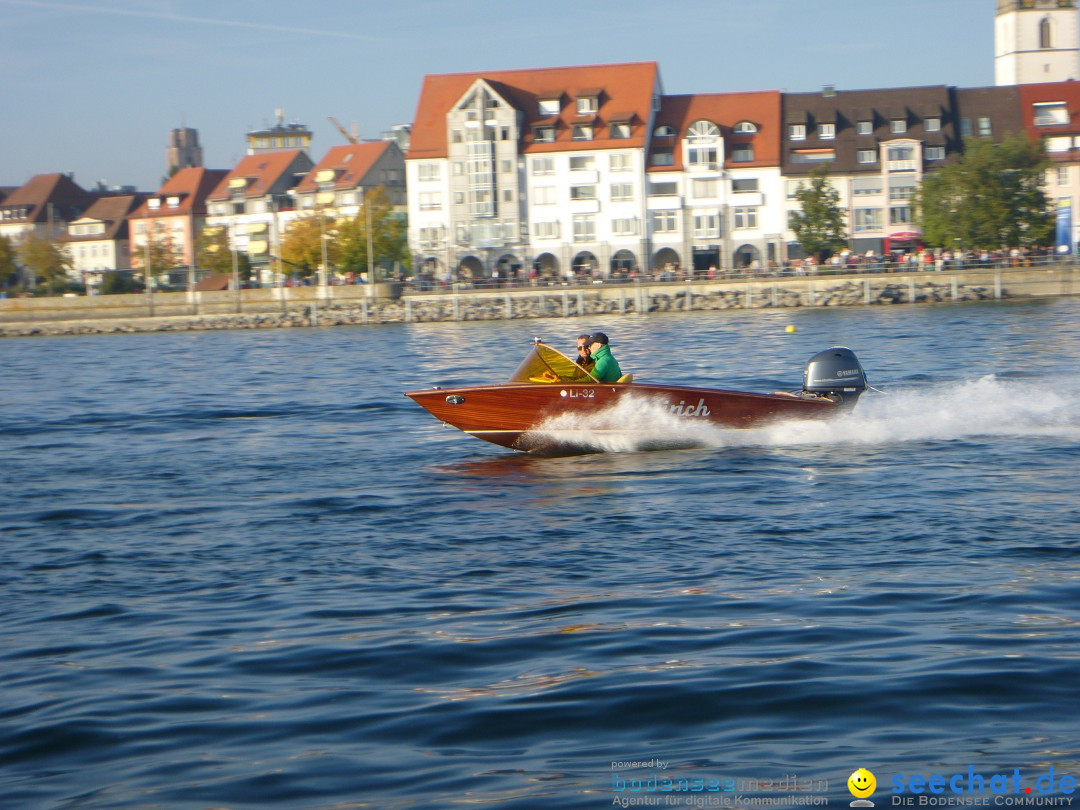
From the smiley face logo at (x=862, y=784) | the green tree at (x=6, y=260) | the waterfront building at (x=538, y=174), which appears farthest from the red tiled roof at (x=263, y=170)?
the smiley face logo at (x=862, y=784)

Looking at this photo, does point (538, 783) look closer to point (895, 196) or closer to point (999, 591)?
point (999, 591)

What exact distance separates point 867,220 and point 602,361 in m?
68.9

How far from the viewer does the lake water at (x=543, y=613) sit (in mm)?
6480

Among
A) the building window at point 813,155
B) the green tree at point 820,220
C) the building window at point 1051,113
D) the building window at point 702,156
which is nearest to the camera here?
the green tree at point 820,220

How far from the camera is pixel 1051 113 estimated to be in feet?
271

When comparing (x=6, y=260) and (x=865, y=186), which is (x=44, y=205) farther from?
(x=865, y=186)

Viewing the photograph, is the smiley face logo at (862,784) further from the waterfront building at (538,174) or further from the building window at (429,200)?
the building window at (429,200)

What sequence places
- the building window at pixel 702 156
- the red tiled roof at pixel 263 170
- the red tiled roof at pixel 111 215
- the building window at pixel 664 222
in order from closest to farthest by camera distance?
1. the building window at pixel 702 156
2. the building window at pixel 664 222
3. the red tiled roof at pixel 263 170
4. the red tiled roof at pixel 111 215

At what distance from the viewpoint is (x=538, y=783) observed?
6219mm

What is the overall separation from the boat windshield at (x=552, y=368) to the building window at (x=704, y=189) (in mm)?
68565

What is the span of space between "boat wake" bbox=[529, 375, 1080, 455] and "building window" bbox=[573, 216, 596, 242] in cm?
6604

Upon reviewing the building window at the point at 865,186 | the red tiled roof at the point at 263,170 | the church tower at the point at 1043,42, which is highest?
the church tower at the point at 1043,42

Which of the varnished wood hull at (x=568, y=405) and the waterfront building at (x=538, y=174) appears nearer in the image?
the varnished wood hull at (x=568, y=405)

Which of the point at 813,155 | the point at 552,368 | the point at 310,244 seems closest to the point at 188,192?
the point at 310,244
